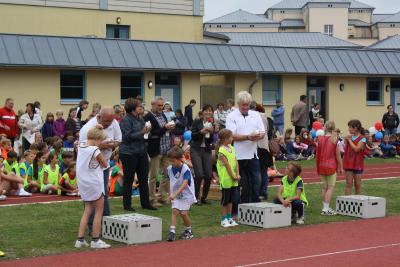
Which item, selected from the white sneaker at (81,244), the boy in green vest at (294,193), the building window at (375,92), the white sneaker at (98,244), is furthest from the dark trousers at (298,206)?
the building window at (375,92)

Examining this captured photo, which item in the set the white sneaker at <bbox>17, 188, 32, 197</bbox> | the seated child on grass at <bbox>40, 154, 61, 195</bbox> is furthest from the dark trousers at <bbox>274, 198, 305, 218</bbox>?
the white sneaker at <bbox>17, 188, 32, 197</bbox>

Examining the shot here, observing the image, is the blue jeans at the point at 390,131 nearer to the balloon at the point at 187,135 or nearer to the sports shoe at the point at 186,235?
the balloon at the point at 187,135

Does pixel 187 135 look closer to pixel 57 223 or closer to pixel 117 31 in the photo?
pixel 57 223

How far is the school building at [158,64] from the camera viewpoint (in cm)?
2603

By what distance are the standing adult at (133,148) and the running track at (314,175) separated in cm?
251

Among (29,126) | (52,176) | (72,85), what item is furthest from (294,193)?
(72,85)

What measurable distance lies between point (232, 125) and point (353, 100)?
1981cm

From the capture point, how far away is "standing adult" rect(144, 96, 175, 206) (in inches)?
574

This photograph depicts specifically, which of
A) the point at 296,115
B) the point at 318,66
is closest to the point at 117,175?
the point at 296,115

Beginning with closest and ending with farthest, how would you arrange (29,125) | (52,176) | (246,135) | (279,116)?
(246,135), (52,176), (29,125), (279,116)

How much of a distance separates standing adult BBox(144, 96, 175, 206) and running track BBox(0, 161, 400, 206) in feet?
7.04

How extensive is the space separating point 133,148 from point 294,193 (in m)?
2.96

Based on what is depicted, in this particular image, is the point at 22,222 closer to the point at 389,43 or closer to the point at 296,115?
the point at 296,115

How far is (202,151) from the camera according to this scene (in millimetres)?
15078
